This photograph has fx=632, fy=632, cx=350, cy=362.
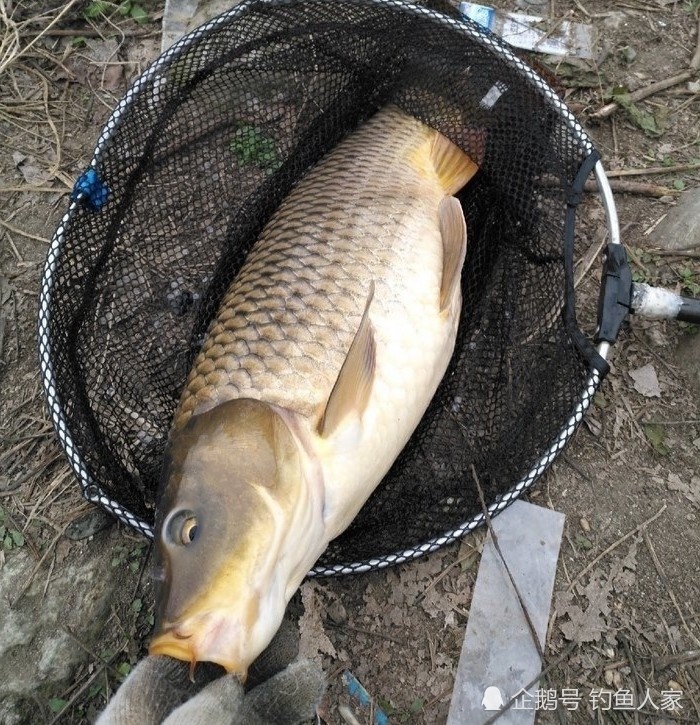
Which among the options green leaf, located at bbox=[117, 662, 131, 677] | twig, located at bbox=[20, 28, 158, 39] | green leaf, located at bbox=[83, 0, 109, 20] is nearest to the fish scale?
green leaf, located at bbox=[117, 662, 131, 677]

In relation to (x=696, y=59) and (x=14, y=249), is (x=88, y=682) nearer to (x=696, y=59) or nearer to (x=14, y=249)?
(x=14, y=249)

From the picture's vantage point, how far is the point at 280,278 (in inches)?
58.0

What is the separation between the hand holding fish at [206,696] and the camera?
1074 millimetres

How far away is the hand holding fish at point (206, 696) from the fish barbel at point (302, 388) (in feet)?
0.19

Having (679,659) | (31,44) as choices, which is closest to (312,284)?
(679,659)

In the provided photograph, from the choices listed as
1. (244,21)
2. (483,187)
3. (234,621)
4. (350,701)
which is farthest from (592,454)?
(244,21)

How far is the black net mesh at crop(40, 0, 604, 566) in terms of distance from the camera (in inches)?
66.4

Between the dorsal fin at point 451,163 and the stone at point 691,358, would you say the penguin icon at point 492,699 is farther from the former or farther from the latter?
the dorsal fin at point 451,163

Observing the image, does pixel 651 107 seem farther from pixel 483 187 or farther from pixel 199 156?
pixel 199 156

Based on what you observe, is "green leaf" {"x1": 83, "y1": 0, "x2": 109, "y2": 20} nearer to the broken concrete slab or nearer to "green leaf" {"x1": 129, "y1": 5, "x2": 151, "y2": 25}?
"green leaf" {"x1": 129, "y1": 5, "x2": 151, "y2": 25}

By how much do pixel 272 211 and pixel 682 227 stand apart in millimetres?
1369

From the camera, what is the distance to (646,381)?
1979 millimetres

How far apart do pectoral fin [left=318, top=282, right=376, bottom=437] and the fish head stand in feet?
0.31

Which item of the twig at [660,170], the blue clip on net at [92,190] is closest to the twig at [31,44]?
the blue clip on net at [92,190]
